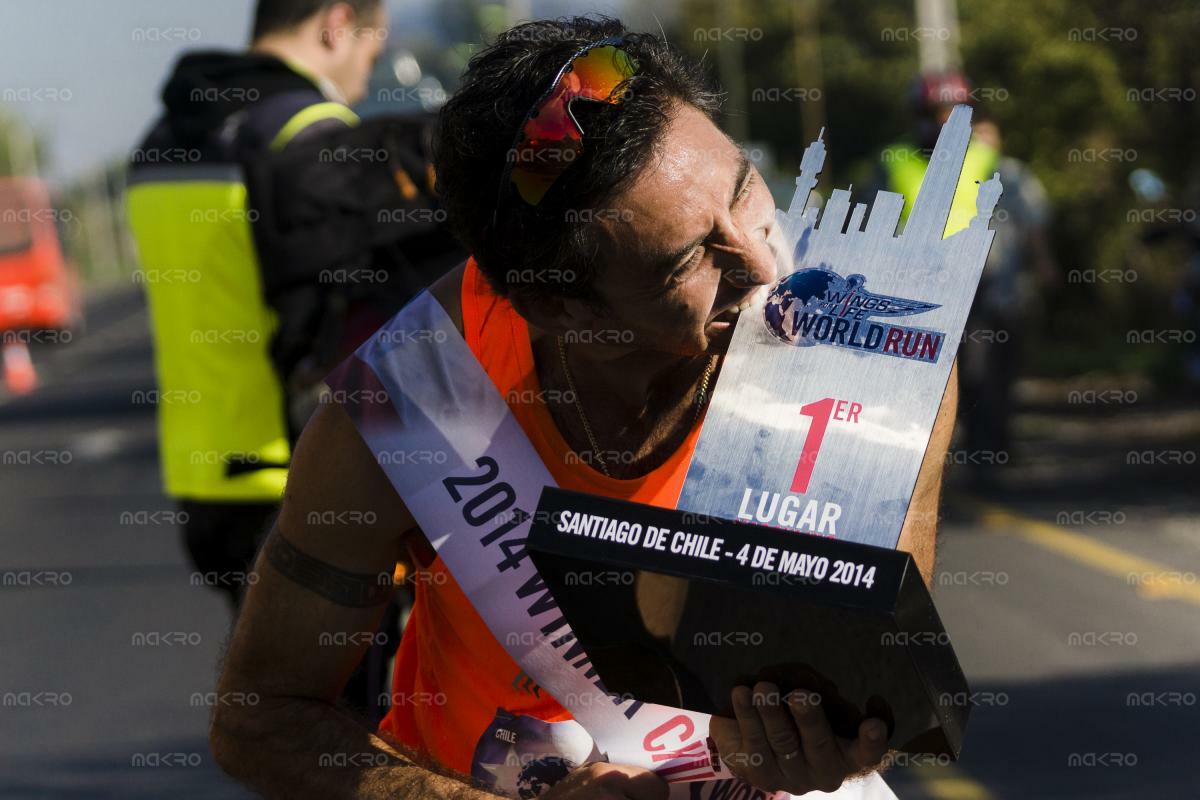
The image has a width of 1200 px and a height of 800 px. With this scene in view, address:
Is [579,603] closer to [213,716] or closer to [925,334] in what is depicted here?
[925,334]

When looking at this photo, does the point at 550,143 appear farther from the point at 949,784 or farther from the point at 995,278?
the point at 995,278

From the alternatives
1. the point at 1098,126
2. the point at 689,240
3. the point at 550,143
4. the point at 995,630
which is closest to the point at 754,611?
the point at 689,240

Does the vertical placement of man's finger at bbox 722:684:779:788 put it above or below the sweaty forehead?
below

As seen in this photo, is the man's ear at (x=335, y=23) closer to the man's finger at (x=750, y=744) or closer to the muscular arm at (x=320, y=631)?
the muscular arm at (x=320, y=631)

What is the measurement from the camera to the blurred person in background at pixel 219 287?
4.09 m

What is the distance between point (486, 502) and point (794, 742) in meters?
0.58

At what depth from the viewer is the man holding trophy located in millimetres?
1828

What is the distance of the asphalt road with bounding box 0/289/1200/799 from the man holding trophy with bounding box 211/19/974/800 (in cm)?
41

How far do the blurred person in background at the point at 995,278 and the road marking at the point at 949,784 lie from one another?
436 cm

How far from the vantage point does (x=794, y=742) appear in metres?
1.83

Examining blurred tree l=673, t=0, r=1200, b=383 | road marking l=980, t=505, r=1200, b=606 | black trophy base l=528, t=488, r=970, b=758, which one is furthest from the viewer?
blurred tree l=673, t=0, r=1200, b=383

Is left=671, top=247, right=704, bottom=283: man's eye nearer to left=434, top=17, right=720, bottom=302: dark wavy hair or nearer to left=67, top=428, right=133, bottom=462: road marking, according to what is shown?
left=434, top=17, right=720, bottom=302: dark wavy hair

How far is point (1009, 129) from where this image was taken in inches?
690

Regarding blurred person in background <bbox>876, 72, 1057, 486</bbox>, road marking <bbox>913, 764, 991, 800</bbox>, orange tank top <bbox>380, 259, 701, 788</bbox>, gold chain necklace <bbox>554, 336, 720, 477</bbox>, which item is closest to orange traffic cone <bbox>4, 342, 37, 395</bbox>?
blurred person in background <bbox>876, 72, 1057, 486</bbox>
